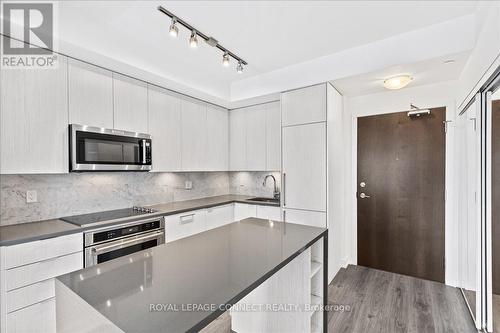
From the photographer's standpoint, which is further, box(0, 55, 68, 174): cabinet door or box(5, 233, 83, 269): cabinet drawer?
box(0, 55, 68, 174): cabinet door

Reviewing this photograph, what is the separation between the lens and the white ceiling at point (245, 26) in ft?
6.23

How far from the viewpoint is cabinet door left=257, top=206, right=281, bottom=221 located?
3.24m

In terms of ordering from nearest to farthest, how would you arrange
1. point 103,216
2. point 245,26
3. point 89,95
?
point 245,26, point 89,95, point 103,216

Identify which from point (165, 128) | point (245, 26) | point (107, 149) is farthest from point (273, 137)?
point (107, 149)

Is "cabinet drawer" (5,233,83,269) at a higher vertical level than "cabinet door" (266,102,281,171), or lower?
lower

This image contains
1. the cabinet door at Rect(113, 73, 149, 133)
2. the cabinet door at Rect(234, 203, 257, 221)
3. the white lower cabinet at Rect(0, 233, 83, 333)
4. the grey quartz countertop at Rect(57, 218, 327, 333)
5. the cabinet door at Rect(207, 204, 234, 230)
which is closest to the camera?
the grey quartz countertop at Rect(57, 218, 327, 333)

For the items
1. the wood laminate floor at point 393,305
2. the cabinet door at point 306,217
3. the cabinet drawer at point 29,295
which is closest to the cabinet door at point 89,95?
the cabinet drawer at point 29,295

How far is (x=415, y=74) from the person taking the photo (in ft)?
8.45

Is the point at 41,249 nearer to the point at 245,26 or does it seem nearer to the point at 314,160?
the point at 245,26

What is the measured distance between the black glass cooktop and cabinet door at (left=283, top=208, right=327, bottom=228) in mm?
1633

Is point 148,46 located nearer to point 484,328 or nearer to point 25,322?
point 25,322

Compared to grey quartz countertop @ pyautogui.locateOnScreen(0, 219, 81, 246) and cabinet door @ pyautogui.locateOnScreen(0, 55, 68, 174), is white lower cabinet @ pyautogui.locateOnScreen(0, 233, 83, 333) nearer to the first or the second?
grey quartz countertop @ pyautogui.locateOnScreen(0, 219, 81, 246)

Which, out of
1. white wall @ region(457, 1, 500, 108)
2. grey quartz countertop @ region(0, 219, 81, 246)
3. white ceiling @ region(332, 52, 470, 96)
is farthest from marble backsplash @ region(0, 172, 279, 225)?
white wall @ region(457, 1, 500, 108)

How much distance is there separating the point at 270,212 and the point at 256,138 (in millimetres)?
1136
